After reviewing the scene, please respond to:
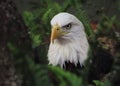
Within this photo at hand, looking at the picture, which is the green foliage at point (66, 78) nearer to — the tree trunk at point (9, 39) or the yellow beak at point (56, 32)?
the tree trunk at point (9, 39)

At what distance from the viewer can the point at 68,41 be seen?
4.07 metres

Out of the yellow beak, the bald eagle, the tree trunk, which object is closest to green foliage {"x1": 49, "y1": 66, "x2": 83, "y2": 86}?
the tree trunk

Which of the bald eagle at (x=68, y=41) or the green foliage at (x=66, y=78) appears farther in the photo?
the bald eagle at (x=68, y=41)

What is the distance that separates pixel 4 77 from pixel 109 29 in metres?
0.22

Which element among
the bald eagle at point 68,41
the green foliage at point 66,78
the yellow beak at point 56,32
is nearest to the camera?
the green foliage at point 66,78

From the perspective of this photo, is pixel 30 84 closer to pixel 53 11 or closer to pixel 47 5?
pixel 47 5

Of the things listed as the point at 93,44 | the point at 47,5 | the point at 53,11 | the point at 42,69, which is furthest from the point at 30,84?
the point at 53,11

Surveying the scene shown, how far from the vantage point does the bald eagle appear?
373cm

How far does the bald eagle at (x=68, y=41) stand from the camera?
3.73 m

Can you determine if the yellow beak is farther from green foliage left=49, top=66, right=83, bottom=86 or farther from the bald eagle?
green foliage left=49, top=66, right=83, bottom=86

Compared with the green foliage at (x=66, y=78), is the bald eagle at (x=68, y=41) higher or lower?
higher

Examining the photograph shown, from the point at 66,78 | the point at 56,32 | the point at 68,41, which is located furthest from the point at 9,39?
the point at 68,41

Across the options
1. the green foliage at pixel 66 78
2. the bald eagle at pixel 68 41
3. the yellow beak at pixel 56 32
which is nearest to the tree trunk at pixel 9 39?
the green foliage at pixel 66 78

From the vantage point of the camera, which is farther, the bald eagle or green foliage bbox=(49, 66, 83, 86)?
the bald eagle
